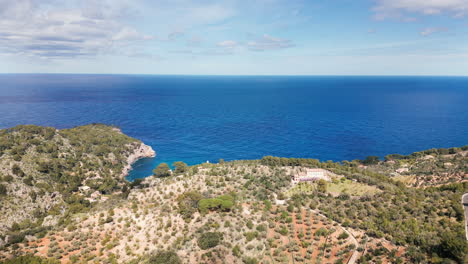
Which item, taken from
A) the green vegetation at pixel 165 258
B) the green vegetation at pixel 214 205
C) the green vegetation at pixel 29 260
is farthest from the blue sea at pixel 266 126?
the green vegetation at pixel 165 258

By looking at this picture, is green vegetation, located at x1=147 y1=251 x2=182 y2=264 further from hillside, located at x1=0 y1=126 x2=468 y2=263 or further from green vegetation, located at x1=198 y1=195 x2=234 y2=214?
green vegetation, located at x1=198 y1=195 x2=234 y2=214

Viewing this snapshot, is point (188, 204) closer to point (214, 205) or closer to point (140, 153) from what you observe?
point (214, 205)

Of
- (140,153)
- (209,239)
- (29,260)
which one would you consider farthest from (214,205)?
(140,153)

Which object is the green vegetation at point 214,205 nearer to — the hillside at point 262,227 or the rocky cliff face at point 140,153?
the hillside at point 262,227

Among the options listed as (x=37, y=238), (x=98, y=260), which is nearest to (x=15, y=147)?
(x=37, y=238)

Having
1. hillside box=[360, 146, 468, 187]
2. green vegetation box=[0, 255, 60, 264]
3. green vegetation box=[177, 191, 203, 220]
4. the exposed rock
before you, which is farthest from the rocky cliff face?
hillside box=[360, 146, 468, 187]
